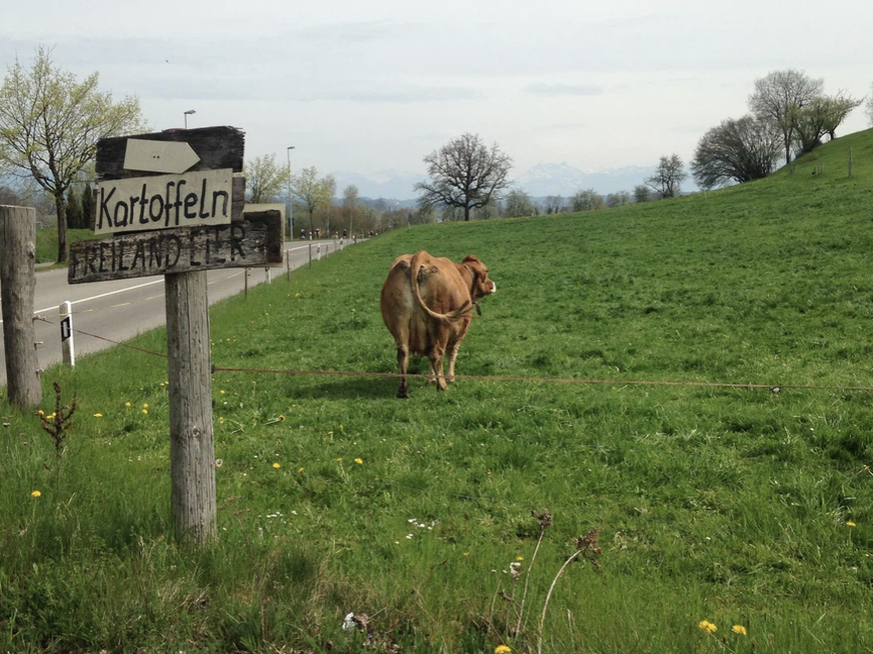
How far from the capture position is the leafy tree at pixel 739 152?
278 feet

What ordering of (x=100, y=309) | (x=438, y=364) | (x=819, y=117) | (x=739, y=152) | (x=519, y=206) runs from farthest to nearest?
(x=519, y=206) → (x=739, y=152) → (x=819, y=117) → (x=100, y=309) → (x=438, y=364)

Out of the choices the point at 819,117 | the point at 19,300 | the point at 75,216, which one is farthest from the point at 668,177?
the point at 19,300

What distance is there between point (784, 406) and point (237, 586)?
5.90 m

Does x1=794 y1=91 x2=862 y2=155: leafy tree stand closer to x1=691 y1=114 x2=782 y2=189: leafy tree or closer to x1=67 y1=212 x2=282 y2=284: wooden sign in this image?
x1=691 y1=114 x2=782 y2=189: leafy tree

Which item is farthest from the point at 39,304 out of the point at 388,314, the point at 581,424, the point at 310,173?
the point at 310,173

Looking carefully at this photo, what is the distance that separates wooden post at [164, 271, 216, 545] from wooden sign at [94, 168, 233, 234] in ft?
0.96

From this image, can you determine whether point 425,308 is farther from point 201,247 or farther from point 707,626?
point 707,626

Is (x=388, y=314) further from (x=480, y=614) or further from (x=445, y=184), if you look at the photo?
(x=445, y=184)

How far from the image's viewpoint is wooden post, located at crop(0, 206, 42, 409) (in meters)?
6.77

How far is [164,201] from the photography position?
12.0 ft

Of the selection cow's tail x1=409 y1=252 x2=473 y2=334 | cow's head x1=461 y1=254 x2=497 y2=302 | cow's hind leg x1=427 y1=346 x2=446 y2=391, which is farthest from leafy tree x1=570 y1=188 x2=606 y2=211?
cow's hind leg x1=427 y1=346 x2=446 y2=391

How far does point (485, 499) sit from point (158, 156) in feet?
10.6

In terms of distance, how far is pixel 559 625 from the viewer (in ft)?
9.81

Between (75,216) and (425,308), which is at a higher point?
(75,216)
